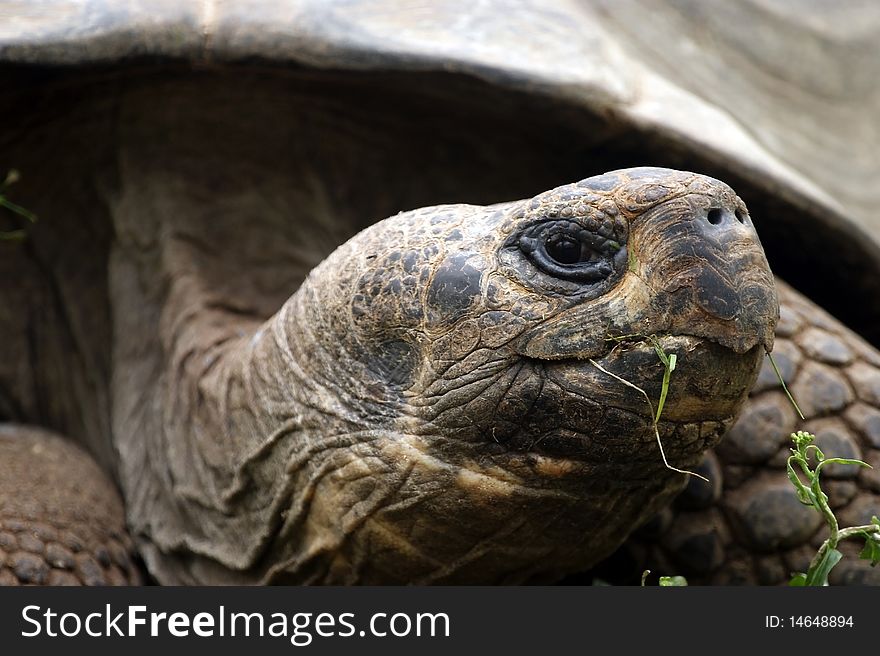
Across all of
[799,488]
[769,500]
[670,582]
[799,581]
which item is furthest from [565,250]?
[769,500]

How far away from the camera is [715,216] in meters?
1.72

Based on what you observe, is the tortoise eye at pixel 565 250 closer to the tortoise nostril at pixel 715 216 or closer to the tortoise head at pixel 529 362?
the tortoise head at pixel 529 362

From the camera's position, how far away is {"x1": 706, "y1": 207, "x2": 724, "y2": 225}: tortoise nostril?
1719mm

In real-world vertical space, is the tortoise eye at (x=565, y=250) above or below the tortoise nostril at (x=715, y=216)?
below

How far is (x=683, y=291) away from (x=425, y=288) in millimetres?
443

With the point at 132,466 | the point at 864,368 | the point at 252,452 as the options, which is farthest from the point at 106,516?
the point at 864,368

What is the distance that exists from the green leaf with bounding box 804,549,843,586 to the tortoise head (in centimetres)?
29

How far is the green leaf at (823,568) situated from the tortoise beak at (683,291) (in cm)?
41

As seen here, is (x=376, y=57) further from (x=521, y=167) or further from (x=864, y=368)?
(x=864, y=368)

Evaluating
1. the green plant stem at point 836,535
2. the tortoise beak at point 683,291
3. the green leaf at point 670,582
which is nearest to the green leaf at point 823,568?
the green plant stem at point 836,535

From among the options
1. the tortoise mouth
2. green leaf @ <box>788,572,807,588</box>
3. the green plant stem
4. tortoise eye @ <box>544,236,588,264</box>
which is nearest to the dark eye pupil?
tortoise eye @ <box>544,236,588,264</box>

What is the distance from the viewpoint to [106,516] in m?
2.73

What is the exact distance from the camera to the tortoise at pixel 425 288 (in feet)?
5.74

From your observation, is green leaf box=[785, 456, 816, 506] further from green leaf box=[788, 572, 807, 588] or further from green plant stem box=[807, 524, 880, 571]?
green leaf box=[788, 572, 807, 588]
